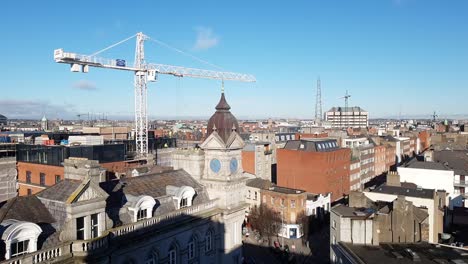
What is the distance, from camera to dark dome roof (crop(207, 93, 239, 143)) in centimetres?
4150

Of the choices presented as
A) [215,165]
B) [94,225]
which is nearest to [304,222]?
[215,165]

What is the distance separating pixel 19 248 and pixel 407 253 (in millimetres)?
27827

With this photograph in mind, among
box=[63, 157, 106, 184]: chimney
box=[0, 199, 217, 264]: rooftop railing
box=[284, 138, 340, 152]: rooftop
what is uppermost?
box=[63, 157, 106, 184]: chimney

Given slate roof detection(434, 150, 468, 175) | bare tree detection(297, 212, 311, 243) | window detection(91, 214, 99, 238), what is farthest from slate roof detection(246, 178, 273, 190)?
window detection(91, 214, 99, 238)

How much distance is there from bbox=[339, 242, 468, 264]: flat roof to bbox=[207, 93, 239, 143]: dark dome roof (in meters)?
15.5

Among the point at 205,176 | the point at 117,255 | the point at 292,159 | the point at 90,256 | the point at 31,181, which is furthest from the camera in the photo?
the point at 292,159

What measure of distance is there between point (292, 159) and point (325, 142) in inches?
373

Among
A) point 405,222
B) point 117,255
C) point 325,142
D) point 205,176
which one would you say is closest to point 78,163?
point 117,255

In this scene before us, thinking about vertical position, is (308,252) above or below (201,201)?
below

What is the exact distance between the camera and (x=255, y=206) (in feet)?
232

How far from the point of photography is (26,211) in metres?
26.2

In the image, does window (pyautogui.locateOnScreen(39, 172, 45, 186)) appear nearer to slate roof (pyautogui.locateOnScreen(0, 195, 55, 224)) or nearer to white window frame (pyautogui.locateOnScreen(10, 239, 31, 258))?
slate roof (pyautogui.locateOnScreen(0, 195, 55, 224))

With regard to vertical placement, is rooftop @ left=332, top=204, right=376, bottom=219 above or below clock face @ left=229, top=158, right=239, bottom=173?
below

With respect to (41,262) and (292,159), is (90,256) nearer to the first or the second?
(41,262)
